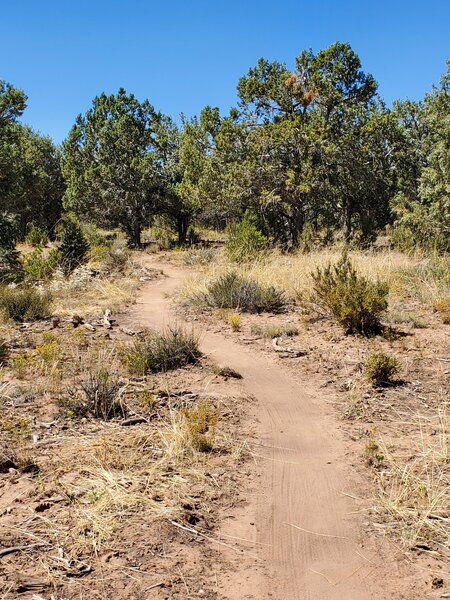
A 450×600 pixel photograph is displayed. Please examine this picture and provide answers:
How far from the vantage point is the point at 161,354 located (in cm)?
686

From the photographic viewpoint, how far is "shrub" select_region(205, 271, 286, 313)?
1009cm

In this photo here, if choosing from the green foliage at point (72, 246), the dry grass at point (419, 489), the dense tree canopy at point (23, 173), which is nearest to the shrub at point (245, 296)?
the dry grass at point (419, 489)

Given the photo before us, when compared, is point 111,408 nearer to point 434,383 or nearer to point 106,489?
point 106,489

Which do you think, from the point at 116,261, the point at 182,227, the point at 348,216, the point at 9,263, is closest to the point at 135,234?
the point at 182,227

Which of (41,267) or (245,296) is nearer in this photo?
(245,296)

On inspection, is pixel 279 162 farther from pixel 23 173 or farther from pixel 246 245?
pixel 23 173

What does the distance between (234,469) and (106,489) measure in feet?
3.56

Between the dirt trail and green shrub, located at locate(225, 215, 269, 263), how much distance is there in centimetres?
931

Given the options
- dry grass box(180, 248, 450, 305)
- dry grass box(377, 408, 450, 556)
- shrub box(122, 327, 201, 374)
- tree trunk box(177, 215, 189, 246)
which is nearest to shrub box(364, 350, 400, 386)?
dry grass box(377, 408, 450, 556)

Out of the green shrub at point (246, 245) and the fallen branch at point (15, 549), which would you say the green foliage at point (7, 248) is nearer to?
the green shrub at point (246, 245)

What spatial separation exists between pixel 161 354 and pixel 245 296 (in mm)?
3628

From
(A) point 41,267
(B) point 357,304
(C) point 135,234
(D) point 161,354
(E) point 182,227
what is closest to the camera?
(D) point 161,354

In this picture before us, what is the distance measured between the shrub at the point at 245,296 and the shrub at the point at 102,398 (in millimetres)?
4959

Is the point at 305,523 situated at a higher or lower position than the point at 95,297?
lower
